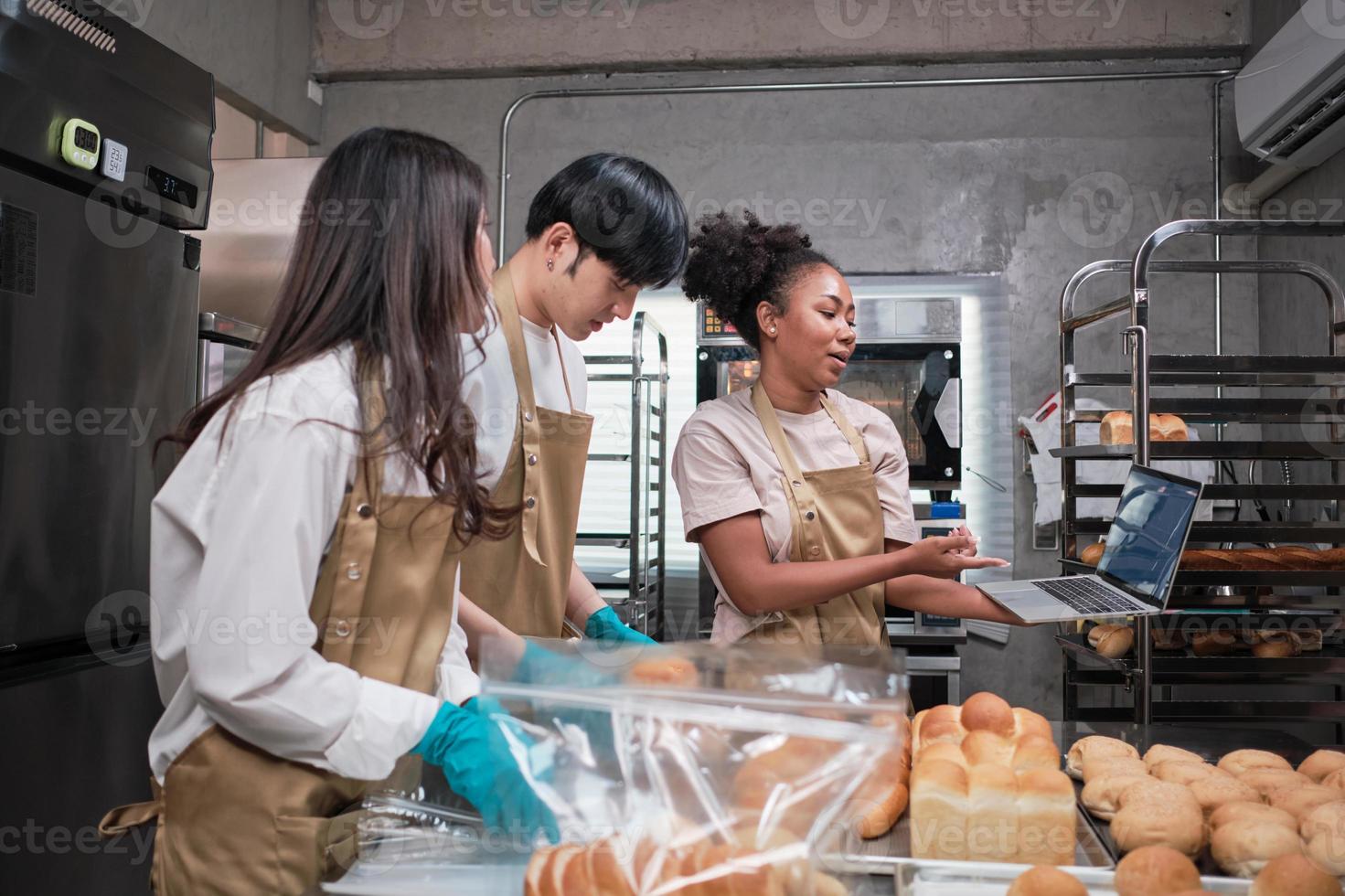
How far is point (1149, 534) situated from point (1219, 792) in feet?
2.44

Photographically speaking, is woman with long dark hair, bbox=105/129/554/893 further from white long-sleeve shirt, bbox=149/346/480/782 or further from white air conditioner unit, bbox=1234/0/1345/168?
white air conditioner unit, bbox=1234/0/1345/168

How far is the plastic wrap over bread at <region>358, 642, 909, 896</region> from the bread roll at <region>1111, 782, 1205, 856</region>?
390 mm

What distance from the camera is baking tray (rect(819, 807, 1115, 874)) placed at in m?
1.00

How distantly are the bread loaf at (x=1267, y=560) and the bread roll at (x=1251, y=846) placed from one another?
162 centimetres

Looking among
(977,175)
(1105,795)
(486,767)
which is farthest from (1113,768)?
(977,175)

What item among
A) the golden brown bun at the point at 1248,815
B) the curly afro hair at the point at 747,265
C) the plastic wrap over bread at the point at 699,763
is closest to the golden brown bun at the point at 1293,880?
the golden brown bun at the point at 1248,815

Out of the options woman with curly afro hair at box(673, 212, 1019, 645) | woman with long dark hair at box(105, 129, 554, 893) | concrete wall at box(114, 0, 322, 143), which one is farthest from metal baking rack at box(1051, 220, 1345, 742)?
concrete wall at box(114, 0, 322, 143)

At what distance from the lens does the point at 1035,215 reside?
4.21 metres

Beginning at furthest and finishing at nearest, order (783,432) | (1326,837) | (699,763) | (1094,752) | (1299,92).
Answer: (1299,92) < (783,432) < (1094,752) < (1326,837) < (699,763)

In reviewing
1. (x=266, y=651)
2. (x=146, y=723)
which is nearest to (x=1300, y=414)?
(x=266, y=651)

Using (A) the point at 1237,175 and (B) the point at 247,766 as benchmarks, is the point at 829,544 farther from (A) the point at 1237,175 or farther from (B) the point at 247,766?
(A) the point at 1237,175

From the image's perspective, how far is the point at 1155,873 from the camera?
883 mm

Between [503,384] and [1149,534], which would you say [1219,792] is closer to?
[1149,534]

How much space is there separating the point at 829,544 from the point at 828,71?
301 centimetres
